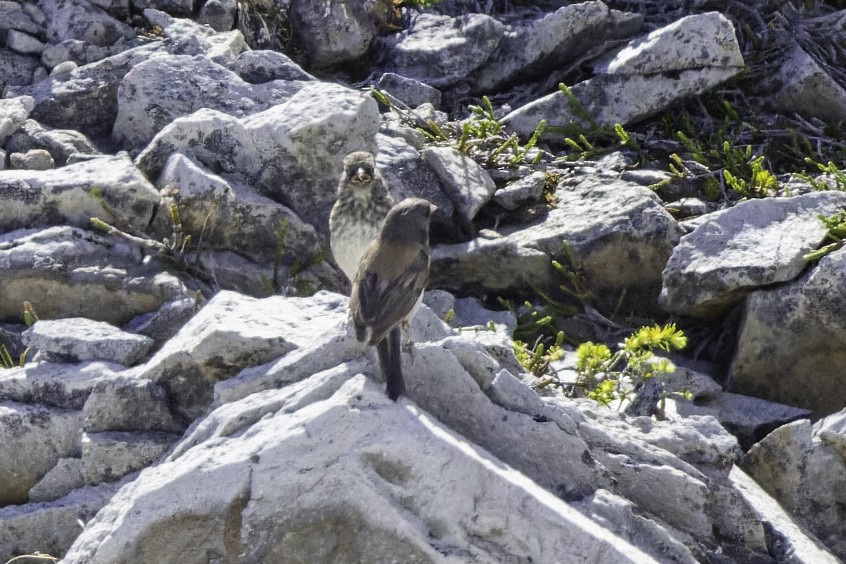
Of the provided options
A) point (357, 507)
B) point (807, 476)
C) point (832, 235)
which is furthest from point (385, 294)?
point (832, 235)

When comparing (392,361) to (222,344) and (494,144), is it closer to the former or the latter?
(222,344)

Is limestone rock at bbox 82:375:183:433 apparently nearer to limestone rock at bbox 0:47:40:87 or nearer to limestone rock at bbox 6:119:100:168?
limestone rock at bbox 6:119:100:168

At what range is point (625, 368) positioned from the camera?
8281mm

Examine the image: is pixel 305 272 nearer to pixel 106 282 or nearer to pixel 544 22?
pixel 106 282

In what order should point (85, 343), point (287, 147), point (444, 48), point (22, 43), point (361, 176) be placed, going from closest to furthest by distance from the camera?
point (85, 343), point (361, 176), point (287, 147), point (22, 43), point (444, 48)

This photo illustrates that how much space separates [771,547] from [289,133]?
17.6 ft

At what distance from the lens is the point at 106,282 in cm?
856

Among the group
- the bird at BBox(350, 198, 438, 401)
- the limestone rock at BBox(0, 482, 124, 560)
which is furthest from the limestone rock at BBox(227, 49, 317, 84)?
the limestone rock at BBox(0, 482, 124, 560)

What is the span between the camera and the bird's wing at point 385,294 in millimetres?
5746

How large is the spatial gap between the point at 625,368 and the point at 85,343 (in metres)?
3.52

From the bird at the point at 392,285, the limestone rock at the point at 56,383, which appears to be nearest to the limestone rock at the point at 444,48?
the bird at the point at 392,285

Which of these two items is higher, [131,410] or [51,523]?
[131,410]

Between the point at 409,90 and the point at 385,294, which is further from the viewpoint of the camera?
the point at 409,90

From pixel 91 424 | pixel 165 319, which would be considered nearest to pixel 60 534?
pixel 91 424
